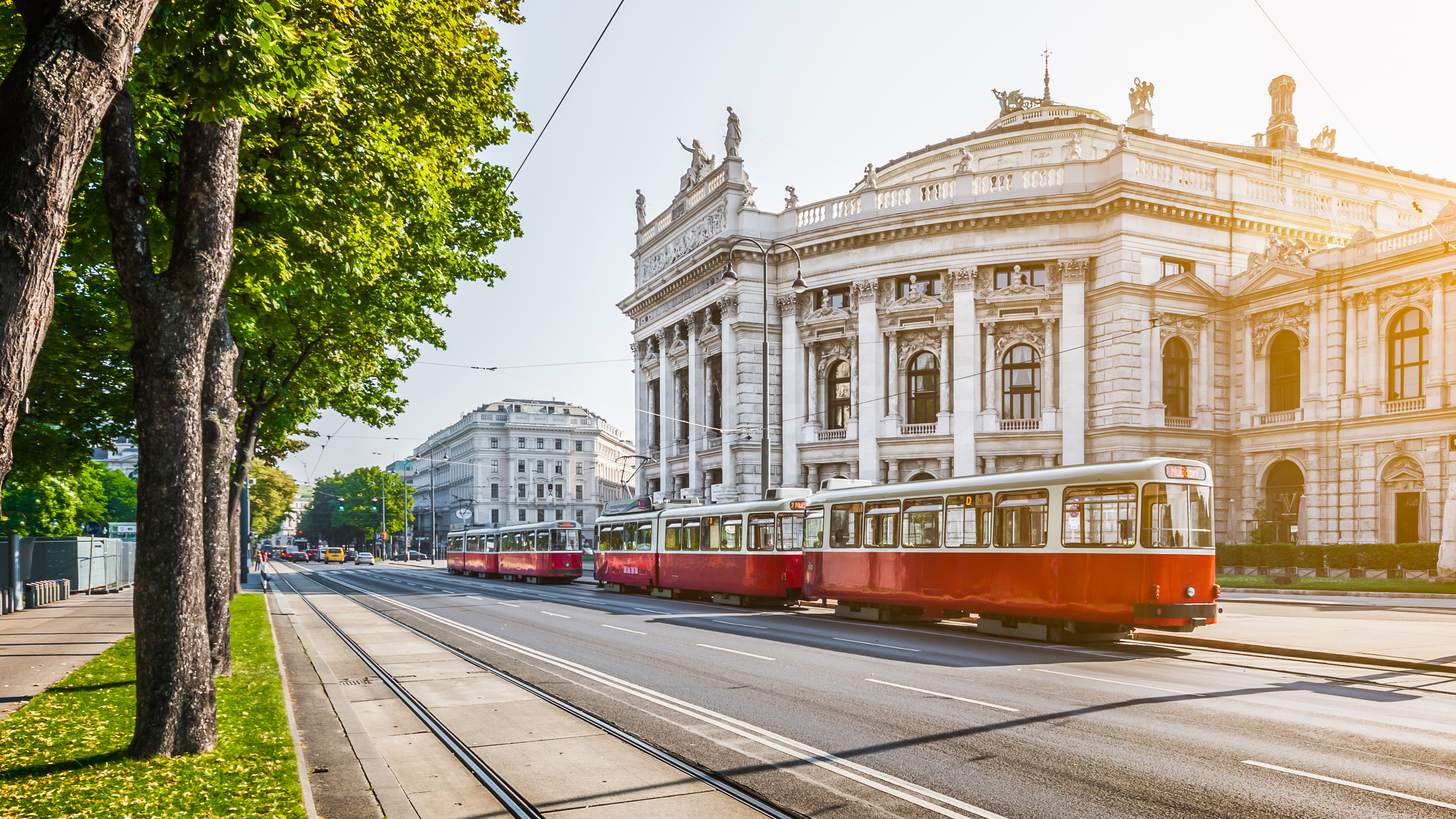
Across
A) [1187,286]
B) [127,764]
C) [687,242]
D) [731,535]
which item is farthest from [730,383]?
[127,764]

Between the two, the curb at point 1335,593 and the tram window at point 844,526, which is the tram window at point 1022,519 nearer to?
the tram window at point 844,526

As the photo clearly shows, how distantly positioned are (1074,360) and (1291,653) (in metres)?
27.7

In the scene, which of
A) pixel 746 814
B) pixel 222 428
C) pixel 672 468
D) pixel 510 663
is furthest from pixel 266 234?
pixel 672 468

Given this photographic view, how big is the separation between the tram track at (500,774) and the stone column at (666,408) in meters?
42.5

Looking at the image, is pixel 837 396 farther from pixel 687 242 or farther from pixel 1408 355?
pixel 1408 355

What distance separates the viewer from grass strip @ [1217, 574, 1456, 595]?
2823cm

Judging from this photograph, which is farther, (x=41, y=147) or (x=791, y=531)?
(x=791, y=531)

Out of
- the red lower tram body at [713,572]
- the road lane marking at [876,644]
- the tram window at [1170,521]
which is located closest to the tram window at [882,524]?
the road lane marking at [876,644]

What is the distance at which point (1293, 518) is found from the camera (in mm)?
39844

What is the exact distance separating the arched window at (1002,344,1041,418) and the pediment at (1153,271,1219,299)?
5715 mm

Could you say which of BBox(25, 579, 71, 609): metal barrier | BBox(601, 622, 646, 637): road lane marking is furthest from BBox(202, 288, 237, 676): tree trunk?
BBox(25, 579, 71, 609): metal barrier

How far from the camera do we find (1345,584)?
3061 centimetres

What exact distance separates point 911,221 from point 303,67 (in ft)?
122

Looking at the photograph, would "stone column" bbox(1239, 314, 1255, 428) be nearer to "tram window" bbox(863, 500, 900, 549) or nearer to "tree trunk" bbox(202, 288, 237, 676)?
"tram window" bbox(863, 500, 900, 549)
